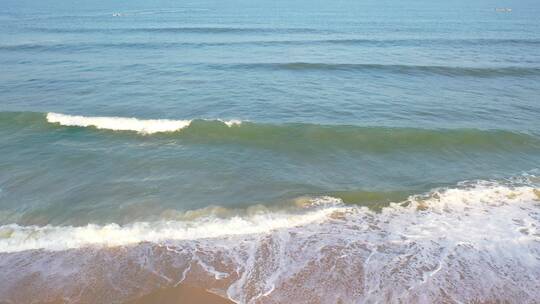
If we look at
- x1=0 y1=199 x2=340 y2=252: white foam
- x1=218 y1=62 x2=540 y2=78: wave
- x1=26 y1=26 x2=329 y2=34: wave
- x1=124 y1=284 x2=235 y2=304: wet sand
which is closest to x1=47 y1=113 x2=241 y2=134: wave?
x1=0 y1=199 x2=340 y2=252: white foam

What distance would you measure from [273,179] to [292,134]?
4441 mm

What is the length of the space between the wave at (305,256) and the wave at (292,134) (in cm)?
504

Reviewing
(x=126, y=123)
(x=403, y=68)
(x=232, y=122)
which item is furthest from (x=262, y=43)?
(x=126, y=123)

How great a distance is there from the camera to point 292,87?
2378 cm

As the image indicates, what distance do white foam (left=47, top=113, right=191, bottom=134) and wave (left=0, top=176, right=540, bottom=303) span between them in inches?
311

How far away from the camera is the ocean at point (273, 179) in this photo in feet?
27.2

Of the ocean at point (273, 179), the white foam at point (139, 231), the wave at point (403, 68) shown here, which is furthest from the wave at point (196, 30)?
the white foam at point (139, 231)

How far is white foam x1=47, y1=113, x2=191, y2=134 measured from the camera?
1753 centimetres

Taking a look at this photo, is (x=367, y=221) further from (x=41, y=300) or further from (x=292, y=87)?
(x=292, y=87)

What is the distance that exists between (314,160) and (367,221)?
4.73 m

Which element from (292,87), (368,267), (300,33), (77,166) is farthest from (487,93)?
(300,33)

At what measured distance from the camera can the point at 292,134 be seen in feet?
56.3

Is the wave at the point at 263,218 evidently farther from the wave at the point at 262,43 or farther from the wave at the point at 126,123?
the wave at the point at 262,43

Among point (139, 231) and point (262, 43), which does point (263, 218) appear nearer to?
point (139, 231)
